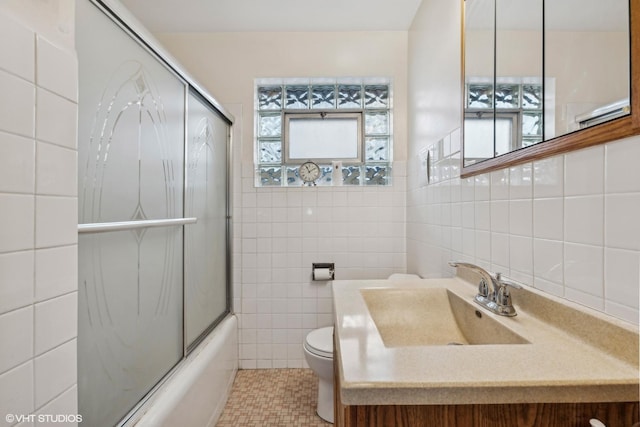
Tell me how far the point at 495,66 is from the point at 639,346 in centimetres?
97

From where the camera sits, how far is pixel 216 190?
206 centimetres

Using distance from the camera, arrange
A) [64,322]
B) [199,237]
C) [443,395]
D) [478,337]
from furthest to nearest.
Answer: [199,237]
[478,337]
[64,322]
[443,395]

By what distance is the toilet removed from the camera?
168 cm

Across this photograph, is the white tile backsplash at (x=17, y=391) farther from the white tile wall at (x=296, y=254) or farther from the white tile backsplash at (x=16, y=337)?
the white tile wall at (x=296, y=254)

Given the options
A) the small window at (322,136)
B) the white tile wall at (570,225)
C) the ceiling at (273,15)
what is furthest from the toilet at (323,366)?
the ceiling at (273,15)

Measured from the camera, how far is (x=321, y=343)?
1762 millimetres

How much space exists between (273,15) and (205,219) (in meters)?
1.44

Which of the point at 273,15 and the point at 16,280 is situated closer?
the point at 16,280

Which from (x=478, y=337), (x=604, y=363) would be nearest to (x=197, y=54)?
(x=478, y=337)

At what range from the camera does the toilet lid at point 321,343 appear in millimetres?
1687

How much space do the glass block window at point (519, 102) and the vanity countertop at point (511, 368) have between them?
50 cm

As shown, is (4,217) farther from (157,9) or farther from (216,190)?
(157,9)

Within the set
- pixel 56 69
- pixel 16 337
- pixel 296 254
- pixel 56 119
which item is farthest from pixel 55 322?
pixel 296 254

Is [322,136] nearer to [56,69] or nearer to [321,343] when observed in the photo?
[321,343]
